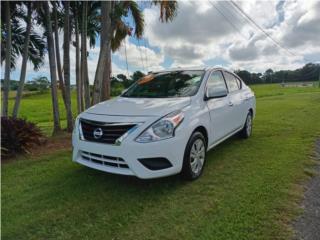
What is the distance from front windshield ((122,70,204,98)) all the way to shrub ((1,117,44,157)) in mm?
2344

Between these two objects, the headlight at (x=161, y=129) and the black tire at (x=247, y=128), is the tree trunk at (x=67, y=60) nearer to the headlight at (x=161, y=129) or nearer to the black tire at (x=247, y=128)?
the black tire at (x=247, y=128)

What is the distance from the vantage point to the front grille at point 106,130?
3648 mm

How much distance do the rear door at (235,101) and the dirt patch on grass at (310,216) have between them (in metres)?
1.92

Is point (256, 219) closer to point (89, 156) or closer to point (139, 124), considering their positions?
point (139, 124)

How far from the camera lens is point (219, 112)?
4902 millimetres

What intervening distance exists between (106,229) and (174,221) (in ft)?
2.33

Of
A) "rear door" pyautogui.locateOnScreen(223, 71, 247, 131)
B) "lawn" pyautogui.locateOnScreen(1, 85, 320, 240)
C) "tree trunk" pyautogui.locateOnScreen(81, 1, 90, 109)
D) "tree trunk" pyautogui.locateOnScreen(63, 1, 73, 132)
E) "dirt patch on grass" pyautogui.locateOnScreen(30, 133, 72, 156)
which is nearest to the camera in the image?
"lawn" pyautogui.locateOnScreen(1, 85, 320, 240)

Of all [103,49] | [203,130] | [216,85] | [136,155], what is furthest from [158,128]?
[103,49]

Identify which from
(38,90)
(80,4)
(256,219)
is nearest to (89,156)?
(256,219)

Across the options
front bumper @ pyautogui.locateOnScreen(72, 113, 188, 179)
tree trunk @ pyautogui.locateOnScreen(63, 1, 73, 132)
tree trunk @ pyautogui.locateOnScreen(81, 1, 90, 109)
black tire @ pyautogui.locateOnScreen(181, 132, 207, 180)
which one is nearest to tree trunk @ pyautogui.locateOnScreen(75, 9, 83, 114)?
tree trunk @ pyautogui.locateOnScreen(81, 1, 90, 109)

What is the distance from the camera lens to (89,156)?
3996 mm

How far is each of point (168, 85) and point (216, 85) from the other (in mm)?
871

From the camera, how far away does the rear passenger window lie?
5802 millimetres

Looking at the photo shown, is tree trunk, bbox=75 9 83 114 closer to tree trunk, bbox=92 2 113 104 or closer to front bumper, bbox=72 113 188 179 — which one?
tree trunk, bbox=92 2 113 104
